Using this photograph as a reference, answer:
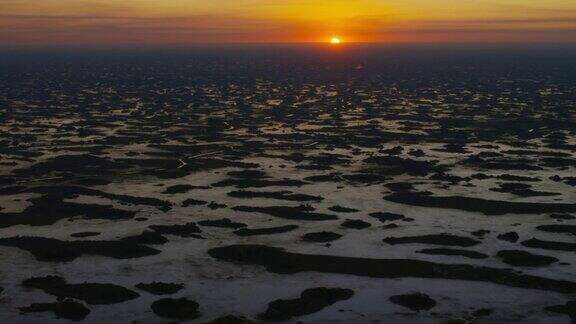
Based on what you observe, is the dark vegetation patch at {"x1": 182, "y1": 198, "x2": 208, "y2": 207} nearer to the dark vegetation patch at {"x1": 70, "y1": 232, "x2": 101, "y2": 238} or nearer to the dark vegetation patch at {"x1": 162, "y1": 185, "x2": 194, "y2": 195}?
the dark vegetation patch at {"x1": 162, "y1": 185, "x2": 194, "y2": 195}

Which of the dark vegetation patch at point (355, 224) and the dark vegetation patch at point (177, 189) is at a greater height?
the dark vegetation patch at point (355, 224)

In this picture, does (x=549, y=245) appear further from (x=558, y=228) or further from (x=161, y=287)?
(x=161, y=287)

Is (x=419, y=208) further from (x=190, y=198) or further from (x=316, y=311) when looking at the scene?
(x=316, y=311)

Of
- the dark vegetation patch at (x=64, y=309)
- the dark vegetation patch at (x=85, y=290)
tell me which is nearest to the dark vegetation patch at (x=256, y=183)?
the dark vegetation patch at (x=85, y=290)

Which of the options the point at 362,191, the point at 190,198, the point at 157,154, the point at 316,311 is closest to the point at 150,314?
the point at 316,311

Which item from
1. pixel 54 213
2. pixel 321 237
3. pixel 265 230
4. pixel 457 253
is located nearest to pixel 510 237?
pixel 457 253

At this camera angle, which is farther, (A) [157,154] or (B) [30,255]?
(A) [157,154]

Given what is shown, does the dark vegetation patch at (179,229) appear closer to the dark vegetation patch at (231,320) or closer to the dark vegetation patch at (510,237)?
the dark vegetation patch at (231,320)
